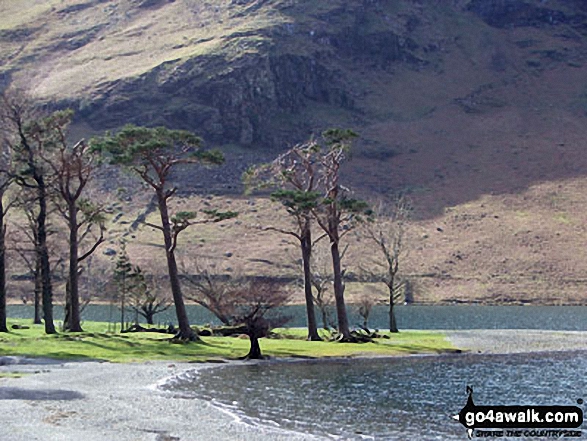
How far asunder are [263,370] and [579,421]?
70.6ft

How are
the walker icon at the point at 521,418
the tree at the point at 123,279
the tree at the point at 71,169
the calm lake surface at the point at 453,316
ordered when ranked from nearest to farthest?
the walker icon at the point at 521,418, the tree at the point at 71,169, the tree at the point at 123,279, the calm lake surface at the point at 453,316

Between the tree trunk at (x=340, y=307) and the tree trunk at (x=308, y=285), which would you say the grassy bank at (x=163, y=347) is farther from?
the tree trunk at (x=340, y=307)

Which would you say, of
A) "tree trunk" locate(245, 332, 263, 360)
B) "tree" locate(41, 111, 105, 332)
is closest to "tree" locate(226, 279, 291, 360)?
"tree trunk" locate(245, 332, 263, 360)

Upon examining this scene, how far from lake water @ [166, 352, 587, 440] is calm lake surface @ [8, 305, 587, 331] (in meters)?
53.1

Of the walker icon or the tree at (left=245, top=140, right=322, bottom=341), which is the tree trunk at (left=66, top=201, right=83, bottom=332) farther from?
the walker icon

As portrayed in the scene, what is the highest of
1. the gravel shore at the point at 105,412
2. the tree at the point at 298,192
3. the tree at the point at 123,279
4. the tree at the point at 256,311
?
the tree at the point at 298,192

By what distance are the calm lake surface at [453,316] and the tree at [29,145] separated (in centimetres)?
3980

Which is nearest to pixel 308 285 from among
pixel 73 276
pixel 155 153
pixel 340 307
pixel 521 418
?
pixel 340 307

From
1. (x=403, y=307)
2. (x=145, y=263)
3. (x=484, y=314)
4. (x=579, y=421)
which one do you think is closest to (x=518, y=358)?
(x=579, y=421)

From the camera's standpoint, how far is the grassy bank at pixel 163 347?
5688 centimetres

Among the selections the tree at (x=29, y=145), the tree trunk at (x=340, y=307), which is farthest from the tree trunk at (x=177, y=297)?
the tree trunk at (x=340, y=307)

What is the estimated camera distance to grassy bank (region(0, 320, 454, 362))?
56.9 meters

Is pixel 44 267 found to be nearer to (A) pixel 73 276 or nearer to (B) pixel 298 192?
(A) pixel 73 276

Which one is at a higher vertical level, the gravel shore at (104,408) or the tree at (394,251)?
the tree at (394,251)
